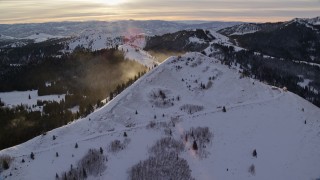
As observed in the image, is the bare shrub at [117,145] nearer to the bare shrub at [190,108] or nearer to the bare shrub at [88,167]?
the bare shrub at [88,167]

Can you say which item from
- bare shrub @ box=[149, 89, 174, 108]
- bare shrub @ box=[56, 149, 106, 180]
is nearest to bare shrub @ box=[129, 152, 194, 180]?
bare shrub @ box=[56, 149, 106, 180]

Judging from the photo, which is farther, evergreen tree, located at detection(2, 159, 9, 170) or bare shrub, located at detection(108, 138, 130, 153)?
bare shrub, located at detection(108, 138, 130, 153)

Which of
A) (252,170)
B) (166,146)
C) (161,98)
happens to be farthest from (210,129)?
(161,98)

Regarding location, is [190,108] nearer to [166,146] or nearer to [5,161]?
[166,146]

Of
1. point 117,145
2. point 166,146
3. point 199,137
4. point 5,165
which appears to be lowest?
point 5,165

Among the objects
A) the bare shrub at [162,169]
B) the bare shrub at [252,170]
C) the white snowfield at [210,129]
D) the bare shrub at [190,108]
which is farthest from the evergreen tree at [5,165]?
the bare shrub at [252,170]

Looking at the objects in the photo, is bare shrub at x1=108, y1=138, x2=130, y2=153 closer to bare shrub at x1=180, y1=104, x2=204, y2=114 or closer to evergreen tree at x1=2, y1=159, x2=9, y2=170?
evergreen tree at x1=2, y1=159, x2=9, y2=170
